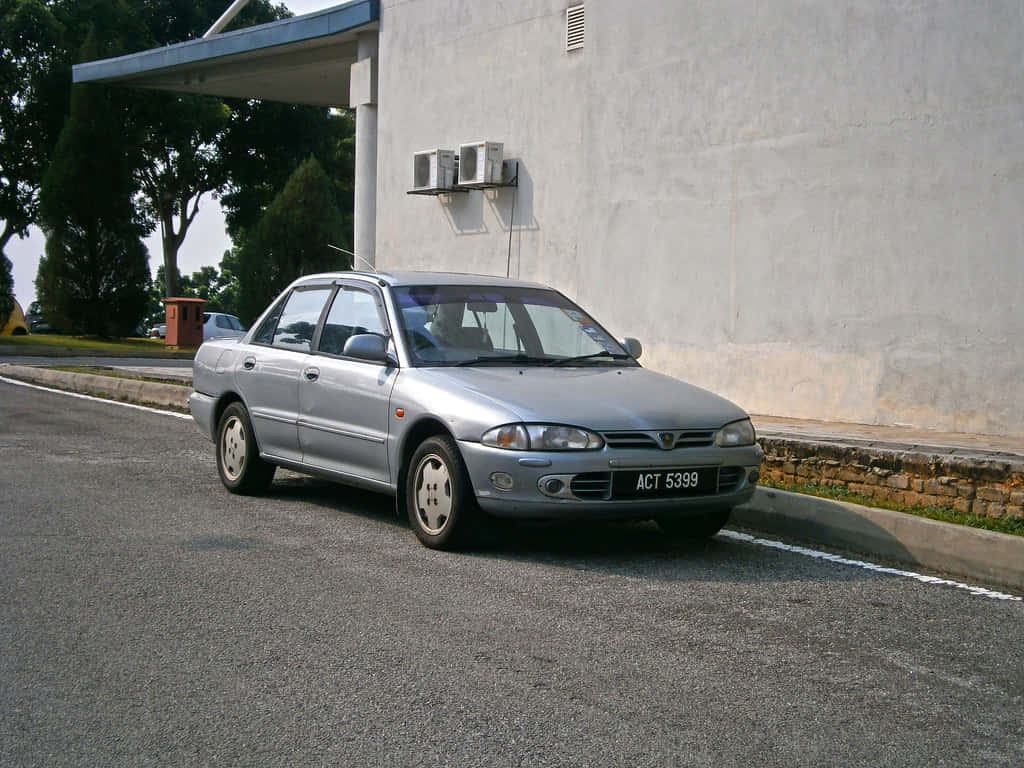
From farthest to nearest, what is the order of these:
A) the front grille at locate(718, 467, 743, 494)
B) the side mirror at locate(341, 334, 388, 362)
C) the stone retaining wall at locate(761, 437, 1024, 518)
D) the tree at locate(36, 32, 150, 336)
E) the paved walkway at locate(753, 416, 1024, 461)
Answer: the tree at locate(36, 32, 150, 336), the paved walkway at locate(753, 416, 1024, 461), the stone retaining wall at locate(761, 437, 1024, 518), the side mirror at locate(341, 334, 388, 362), the front grille at locate(718, 467, 743, 494)

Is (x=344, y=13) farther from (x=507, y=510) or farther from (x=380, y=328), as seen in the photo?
(x=507, y=510)

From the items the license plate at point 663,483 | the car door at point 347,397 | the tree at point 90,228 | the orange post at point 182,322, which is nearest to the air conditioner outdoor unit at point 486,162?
the car door at point 347,397

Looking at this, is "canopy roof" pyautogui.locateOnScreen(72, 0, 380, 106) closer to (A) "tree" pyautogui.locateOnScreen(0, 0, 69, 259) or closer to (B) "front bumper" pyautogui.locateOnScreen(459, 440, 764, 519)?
(B) "front bumper" pyautogui.locateOnScreen(459, 440, 764, 519)

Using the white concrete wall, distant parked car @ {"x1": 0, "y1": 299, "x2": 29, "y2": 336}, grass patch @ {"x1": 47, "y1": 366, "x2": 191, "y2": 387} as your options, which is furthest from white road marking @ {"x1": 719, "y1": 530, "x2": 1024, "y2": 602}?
distant parked car @ {"x1": 0, "y1": 299, "x2": 29, "y2": 336}

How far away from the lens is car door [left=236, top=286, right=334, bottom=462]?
8.30 metres

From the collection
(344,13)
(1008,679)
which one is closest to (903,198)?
(1008,679)

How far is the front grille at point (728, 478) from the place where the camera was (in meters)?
6.92

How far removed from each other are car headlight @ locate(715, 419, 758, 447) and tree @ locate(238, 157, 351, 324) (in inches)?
1180

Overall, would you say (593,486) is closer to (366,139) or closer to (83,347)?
(366,139)

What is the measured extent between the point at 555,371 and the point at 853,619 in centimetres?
251

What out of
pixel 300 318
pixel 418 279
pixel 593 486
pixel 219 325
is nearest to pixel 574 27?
pixel 300 318

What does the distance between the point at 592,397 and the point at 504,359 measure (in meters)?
0.88

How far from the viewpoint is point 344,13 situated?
783 inches

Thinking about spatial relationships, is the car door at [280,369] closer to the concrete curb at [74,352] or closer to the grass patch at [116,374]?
the grass patch at [116,374]
